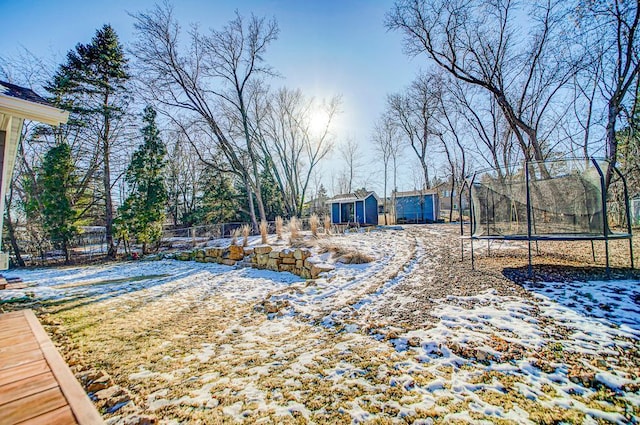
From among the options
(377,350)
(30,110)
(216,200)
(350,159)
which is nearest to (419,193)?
(350,159)

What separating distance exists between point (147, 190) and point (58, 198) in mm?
3064

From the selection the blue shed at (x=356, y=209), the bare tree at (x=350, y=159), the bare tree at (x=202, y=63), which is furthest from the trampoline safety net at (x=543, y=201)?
the bare tree at (x=350, y=159)

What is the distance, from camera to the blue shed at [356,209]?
61.5ft

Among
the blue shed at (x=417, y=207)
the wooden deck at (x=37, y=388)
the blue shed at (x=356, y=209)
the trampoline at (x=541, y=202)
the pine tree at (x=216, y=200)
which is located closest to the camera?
the wooden deck at (x=37, y=388)

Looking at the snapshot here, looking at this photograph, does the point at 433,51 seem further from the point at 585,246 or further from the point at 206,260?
the point at 206,260

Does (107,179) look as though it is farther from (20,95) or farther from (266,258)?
(20,95)

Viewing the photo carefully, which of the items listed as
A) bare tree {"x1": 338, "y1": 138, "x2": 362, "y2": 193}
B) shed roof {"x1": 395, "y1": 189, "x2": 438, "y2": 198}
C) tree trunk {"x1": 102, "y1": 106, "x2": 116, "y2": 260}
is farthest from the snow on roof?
bare tree {"x1": 338, "y1": 138, "x2": 362, "y2": 193}

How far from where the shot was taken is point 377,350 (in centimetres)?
231

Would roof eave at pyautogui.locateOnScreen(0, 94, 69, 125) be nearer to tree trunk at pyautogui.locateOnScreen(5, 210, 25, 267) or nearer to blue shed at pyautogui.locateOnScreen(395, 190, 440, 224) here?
tree trunk at pyautogui.locateOnScreen(5, 210, 25, 267)

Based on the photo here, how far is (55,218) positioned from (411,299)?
13.8 m

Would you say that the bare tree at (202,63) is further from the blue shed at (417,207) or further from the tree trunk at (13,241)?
the blue shed at (417,207)

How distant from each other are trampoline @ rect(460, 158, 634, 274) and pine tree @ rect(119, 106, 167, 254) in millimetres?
12432

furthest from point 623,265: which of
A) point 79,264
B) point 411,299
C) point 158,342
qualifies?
point 79,264

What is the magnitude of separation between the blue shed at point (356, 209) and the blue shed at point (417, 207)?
320 cm
